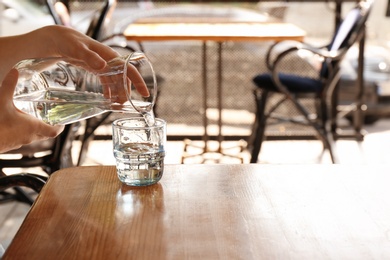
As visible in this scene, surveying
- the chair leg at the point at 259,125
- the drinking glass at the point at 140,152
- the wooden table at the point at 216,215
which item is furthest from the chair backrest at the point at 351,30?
the drinking glass at the point at 140,152

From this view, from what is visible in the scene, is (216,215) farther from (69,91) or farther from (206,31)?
(206,31)

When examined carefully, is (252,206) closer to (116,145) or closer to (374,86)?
(116,145)

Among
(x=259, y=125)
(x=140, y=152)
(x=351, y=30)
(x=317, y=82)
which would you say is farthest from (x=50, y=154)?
(x=351, y=30)

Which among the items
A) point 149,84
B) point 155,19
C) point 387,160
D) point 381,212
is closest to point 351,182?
point 381,212

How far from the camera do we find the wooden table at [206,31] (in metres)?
3.26

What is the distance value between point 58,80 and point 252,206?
37 cm

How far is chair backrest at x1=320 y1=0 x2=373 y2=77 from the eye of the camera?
10.5ft

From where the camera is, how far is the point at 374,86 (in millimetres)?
4559

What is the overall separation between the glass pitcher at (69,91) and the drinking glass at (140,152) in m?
0.03

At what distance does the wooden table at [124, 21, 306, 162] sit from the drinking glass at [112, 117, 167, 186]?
2.19 metres

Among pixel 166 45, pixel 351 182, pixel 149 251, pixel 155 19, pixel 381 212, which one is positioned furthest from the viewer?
pixel 166 45

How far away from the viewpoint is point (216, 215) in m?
0.94

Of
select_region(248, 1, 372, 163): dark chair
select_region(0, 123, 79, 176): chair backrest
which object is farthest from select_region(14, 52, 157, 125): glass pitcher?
select_region(248, 1, 372, 163): dark chair

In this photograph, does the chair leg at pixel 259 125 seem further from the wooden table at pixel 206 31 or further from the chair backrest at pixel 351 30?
the chair backrest at pixel 351 30
